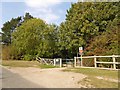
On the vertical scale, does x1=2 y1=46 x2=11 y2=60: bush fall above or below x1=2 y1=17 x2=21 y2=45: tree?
below

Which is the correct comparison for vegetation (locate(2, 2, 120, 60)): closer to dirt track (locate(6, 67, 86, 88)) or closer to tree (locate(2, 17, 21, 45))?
dirt track (locate(6, 67, 86, 88))

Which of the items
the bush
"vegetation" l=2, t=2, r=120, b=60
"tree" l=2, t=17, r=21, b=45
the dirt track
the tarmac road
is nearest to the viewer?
the dirt track

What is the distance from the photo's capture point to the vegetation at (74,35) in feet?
94.6

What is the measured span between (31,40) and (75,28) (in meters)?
18.0

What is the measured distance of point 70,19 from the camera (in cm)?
4159

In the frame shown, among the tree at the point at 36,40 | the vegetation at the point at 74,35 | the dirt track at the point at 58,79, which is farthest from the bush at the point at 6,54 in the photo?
the dirt track at the point at 58,79

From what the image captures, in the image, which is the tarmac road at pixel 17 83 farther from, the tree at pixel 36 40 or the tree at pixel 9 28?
the tree at pixel 9 28

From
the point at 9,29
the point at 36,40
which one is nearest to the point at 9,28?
the point at 9,29

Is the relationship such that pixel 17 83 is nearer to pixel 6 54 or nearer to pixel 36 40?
pixel 36 40

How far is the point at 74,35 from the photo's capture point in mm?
38344

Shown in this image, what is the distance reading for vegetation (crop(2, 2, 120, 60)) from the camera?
94.6 feet

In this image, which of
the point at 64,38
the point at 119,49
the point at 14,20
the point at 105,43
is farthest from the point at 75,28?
the point at 14,20

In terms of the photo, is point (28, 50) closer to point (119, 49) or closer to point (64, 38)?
point (64, 38)

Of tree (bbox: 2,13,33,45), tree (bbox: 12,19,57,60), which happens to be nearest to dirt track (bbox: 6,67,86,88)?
tree (bbox: 12,19,57,60)
